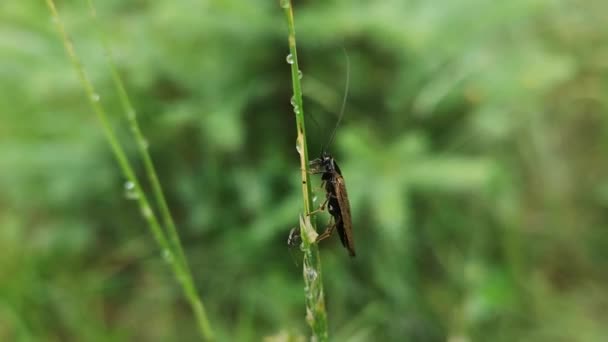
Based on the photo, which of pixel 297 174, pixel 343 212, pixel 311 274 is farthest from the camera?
pixel 297 174

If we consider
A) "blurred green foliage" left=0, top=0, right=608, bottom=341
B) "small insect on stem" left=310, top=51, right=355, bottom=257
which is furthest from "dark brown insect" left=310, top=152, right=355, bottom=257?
"blurred green foliage" left=0, top=0, right=608, bottom=341

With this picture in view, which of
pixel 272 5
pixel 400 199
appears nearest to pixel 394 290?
pixel 400 199

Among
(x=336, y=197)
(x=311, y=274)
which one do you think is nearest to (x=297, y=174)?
(x=336, y=197)

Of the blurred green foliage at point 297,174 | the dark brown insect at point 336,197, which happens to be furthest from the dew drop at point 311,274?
the blurred green foliage at point 297,174

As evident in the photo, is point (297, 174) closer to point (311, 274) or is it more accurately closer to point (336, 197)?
point (336, 197)

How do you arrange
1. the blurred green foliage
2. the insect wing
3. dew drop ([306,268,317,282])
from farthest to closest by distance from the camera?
1. the blurred green foliage
2. the insect wing
3. dew drop ([306,268,317,282])

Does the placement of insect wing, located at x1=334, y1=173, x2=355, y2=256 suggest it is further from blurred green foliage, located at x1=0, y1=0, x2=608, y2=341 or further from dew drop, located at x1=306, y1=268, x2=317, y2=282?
blurred green foliage, located at x1=0, y1=0, x2=608, y2=341

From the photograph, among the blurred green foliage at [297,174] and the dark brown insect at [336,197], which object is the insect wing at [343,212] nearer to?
the dark brown insect at [336,197]

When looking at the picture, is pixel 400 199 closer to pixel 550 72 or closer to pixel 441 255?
pixel 441 255
